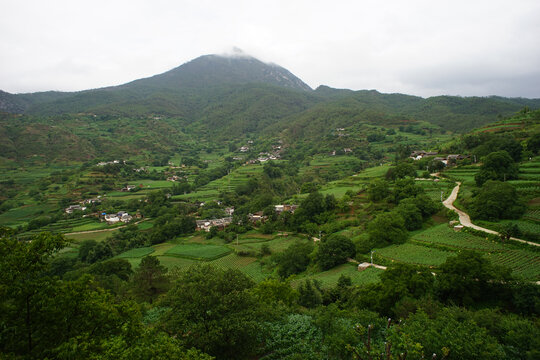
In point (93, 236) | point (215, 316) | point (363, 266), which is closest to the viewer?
point (215, 316)

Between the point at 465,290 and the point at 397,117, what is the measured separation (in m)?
102

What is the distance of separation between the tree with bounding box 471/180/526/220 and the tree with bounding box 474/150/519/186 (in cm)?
667

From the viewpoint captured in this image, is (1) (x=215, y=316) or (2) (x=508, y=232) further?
(2) (x=508, y=232)

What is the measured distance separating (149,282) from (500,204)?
34.3 m

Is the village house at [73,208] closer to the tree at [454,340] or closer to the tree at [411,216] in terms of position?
the tree at [411,216]

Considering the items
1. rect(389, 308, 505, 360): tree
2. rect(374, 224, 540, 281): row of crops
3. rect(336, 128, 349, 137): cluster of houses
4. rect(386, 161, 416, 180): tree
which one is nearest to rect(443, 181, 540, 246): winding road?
rect(374, 224, 540, 281): row of crops

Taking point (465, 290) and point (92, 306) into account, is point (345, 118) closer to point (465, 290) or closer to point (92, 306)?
point (465, 290)

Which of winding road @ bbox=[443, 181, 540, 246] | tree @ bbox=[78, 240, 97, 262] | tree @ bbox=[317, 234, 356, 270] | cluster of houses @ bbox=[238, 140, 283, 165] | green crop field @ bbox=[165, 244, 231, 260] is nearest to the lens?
winding road @ bbox=[443, 181, 540, 246]

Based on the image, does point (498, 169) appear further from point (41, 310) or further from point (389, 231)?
point (41, 310)

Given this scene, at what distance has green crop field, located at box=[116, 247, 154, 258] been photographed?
1574 inches

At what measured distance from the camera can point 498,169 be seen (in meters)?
32.5

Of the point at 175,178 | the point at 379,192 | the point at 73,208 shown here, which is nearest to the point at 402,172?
the point at 379,192

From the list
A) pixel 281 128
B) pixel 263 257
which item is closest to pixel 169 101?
pixel 281 128

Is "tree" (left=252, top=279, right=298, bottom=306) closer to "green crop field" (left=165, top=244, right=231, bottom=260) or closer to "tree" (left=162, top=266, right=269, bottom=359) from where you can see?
"tree" (left=162, top=266, right=269, bottom=359)
